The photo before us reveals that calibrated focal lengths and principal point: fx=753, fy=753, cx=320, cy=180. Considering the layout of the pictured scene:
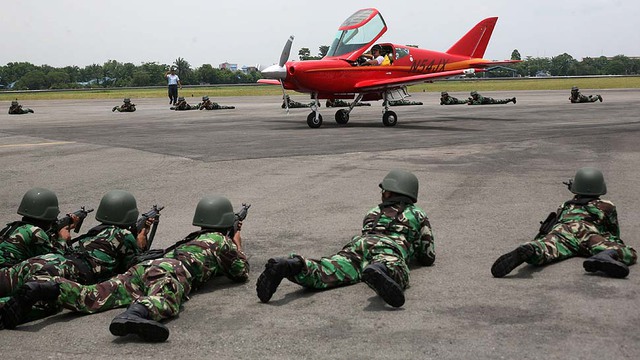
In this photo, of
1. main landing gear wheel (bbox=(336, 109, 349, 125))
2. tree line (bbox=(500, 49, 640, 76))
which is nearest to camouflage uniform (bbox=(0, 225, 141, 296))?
main landing gear wheel (bbox=(336, 109, 349, 125))

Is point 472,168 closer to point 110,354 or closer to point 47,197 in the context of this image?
point 47,197

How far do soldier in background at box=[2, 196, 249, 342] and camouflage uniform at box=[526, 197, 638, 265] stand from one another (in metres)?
3.07

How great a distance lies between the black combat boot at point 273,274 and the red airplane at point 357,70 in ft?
57.1

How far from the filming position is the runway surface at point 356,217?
548 cm

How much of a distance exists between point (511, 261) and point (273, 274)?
91.3 inches

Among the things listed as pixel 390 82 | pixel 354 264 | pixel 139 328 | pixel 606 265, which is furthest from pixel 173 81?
pixel 139 328

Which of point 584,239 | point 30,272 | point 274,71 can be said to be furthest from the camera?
point 274,71

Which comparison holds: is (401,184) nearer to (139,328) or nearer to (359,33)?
(139,328)

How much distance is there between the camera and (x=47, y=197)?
6941 mm

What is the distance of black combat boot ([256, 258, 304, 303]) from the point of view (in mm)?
6355

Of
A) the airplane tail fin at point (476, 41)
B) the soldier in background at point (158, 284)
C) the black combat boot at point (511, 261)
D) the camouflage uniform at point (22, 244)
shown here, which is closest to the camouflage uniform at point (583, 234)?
the black combat boot at point (511, 261)

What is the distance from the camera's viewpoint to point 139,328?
17.6 ft

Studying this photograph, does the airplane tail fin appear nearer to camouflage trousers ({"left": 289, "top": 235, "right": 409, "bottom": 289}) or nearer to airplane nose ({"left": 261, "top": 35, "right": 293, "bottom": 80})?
airplane nose ({"left": 261, "top": 35, "right": 293, "bottom": 80})

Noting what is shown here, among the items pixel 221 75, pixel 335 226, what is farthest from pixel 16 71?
pixel 335 226
